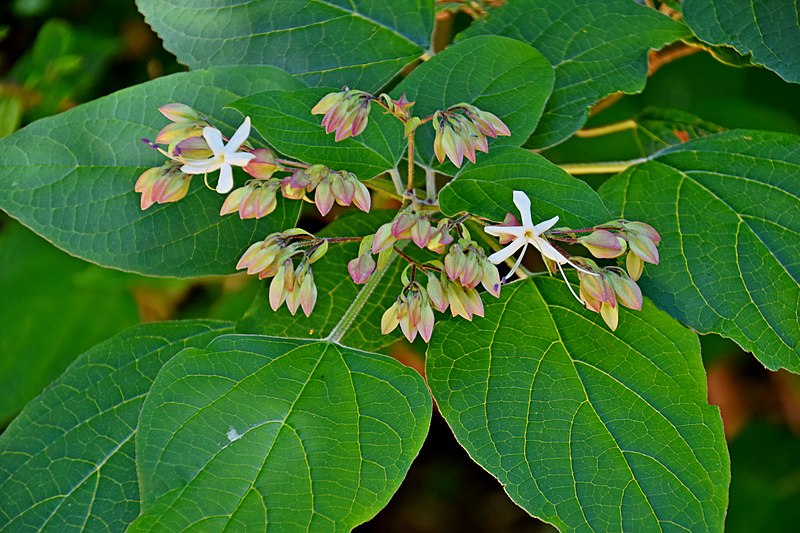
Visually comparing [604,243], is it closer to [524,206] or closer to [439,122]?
[524,206]

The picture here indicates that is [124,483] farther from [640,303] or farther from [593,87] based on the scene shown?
[593,87]

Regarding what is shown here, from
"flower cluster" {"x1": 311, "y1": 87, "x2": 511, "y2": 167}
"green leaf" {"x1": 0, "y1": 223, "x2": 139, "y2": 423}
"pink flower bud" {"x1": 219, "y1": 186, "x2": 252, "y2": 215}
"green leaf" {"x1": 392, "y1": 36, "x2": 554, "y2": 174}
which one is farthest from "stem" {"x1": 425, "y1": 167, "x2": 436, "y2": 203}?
"green leaf" {"x1": 0, "y1": 223, "x2": 139, "y2": 423}

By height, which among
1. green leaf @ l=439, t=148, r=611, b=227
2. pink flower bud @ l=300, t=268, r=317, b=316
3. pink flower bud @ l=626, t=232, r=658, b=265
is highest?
green leaf @ l=439, t=148, r=611, b=227

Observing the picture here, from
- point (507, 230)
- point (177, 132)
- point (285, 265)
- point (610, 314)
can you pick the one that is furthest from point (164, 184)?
point (610, 314)

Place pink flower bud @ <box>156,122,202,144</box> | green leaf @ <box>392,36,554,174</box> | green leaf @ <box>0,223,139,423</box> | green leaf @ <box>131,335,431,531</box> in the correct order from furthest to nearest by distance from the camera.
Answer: green leaf @ <box>0,223,139,423</box> → green leaf @ <box>392,36,554,174</box> → pink flower bud @ <box>156,122,202,144</box> → green leaf @ <box>131,335,431,531</box>

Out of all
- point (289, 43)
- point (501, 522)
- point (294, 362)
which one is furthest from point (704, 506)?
point (501, 522)

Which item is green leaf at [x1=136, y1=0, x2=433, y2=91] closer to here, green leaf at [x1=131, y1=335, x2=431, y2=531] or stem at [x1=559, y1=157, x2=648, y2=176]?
stem at [x1=559, y1=157, x2=648, y2=176]

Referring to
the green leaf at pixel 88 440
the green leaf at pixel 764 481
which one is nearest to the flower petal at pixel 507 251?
the green leaf at pixel 88 440
